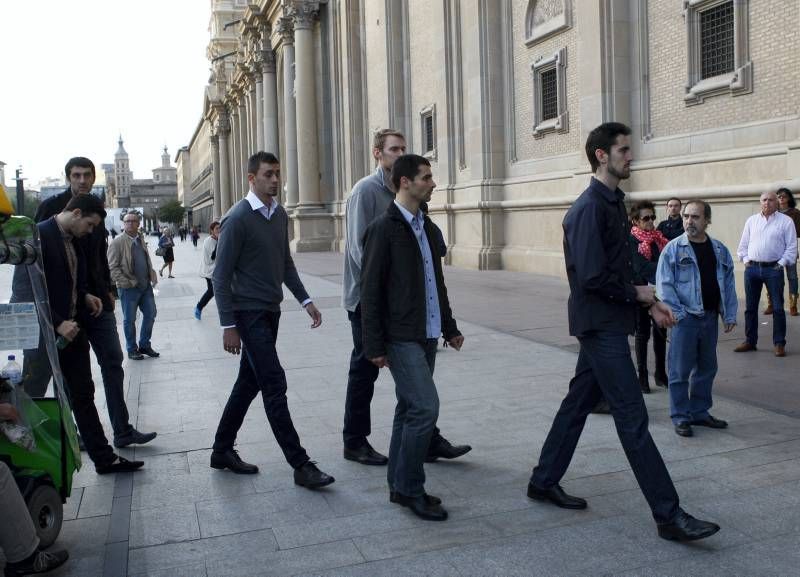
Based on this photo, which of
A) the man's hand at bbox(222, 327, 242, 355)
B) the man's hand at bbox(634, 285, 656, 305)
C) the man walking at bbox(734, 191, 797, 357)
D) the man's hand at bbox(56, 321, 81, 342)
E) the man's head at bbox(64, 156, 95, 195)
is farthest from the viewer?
the man walking at bbox(734, 191, 797, 357)

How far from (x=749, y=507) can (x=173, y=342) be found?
872 centimetres

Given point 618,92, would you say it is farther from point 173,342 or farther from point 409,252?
point 409,252

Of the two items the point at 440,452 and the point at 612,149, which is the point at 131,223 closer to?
the point at 440,452

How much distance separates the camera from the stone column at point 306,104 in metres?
37.4

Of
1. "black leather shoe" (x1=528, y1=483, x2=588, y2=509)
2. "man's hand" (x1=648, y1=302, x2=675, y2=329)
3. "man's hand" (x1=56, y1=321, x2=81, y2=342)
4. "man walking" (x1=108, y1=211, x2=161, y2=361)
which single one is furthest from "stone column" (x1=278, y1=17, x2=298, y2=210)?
"man's hand" (x1=648, y1=302, x2=675, y2=329)

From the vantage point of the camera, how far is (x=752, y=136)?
12.9m

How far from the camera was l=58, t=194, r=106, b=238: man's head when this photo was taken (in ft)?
17.9

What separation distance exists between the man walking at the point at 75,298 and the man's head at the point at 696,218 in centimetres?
393

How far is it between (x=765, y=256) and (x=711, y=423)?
145 inches

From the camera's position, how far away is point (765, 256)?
30.2 feet

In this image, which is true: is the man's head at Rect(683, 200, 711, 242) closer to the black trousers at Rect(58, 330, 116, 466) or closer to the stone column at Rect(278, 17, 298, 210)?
the black trousers at Rect(58, 330, 116, 466)

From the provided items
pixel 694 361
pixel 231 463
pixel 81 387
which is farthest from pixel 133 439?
pixel 694 361

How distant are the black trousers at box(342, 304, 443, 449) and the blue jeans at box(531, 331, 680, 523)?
1170mm

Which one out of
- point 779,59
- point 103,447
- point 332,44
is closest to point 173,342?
point 103,447
